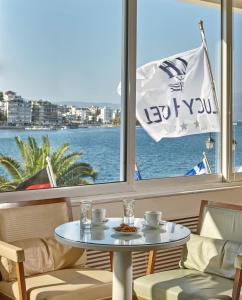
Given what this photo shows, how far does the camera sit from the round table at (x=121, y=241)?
234 cm

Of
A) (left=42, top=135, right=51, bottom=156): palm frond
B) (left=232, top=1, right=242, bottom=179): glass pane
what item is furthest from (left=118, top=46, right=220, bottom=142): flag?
(left=42, top=135, right=51, bottom=156): palm frond

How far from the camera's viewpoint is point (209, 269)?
294 centimetres

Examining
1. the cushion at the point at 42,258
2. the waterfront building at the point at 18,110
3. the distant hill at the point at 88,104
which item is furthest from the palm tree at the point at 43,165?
the cushion at the point at 42,258

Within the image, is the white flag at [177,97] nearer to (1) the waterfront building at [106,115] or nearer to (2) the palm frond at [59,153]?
(1) the waterfront building at [106,115]

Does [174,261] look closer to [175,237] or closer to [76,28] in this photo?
[175,237]

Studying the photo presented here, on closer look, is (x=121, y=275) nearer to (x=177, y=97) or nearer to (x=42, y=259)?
(x=42, y=259)

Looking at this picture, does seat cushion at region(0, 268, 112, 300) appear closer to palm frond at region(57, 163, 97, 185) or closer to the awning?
palm frond at region(57, 163, 97, 185)

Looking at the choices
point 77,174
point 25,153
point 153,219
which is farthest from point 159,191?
point 153,219

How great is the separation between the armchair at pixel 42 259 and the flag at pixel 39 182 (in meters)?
0.30

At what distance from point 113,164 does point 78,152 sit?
1.07ft

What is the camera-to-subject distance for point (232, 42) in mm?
4504

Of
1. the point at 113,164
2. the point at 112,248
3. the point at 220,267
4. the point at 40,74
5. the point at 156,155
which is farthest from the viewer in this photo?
the point at 156,155

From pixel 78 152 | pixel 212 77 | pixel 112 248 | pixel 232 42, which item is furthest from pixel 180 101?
pixel 112 248

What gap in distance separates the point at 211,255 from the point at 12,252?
3.87 feet
